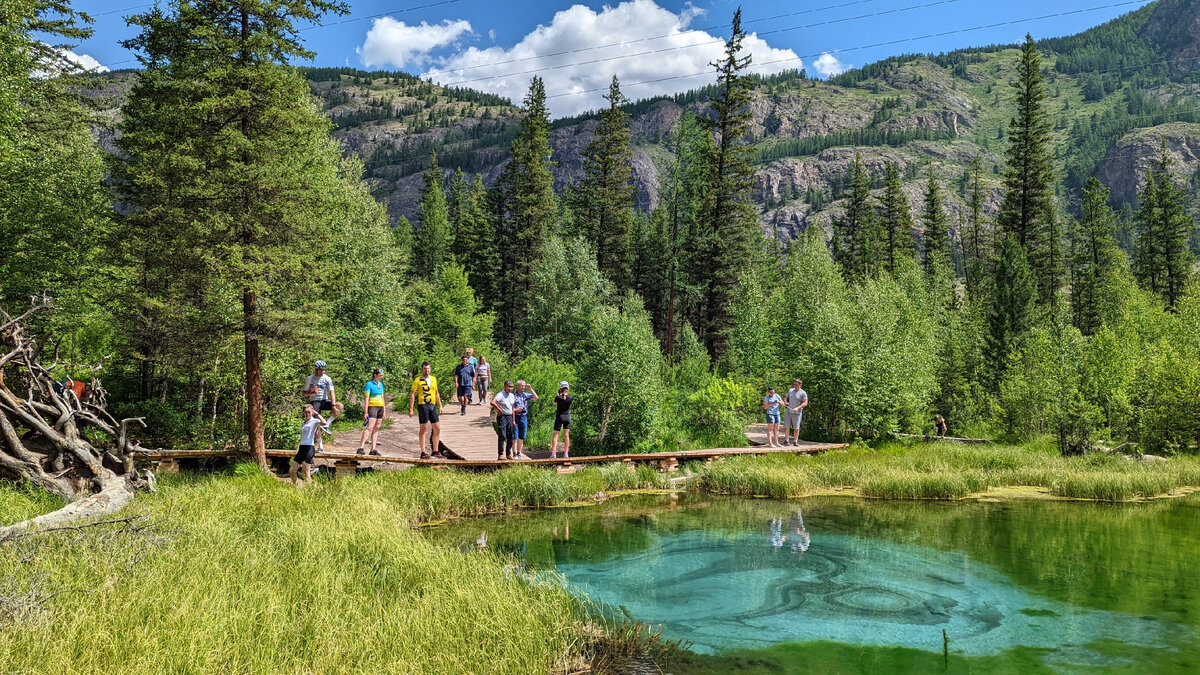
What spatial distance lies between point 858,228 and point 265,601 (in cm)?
5986

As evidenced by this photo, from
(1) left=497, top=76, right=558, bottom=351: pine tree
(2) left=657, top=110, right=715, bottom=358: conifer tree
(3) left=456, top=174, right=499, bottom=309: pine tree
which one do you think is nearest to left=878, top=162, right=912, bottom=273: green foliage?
(2) left=657, top=110, right=715, bottom=358: conifer tree

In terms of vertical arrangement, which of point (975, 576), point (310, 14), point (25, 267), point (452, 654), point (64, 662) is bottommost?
point (975, 576)

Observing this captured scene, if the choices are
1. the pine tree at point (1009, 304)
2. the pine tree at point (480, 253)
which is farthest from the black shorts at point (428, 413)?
the pine tree at point (480, 253)

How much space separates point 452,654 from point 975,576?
8.49m

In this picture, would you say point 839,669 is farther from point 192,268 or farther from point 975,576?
point 192,268

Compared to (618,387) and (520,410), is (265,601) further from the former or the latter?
(618,387)

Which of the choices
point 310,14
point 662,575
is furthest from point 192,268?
point 662,575

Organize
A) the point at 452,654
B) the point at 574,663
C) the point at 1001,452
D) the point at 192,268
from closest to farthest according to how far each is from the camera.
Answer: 1. the point at 452,654
2. the point at 574,663
3. the point at 192,268
4. the point at 1001,452

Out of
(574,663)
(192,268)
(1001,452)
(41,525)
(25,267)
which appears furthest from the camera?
(1001,452)

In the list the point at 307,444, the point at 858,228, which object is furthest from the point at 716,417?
the point at 858,228

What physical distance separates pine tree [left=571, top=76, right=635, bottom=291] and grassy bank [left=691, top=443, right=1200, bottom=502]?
27768 mm

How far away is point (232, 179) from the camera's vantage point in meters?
12.6

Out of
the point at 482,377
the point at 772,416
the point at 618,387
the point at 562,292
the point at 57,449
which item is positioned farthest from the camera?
the point at 562,292

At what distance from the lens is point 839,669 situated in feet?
22.7
